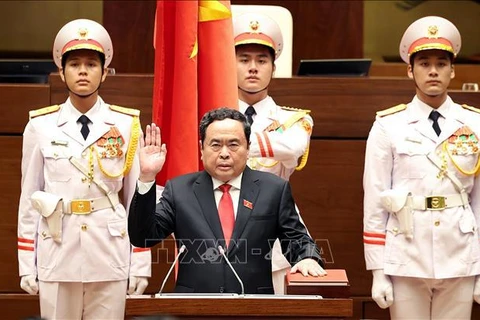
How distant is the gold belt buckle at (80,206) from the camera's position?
4609mm

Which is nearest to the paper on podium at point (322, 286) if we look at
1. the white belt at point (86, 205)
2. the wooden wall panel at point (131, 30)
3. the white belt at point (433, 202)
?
the white belt at point (433, 202)

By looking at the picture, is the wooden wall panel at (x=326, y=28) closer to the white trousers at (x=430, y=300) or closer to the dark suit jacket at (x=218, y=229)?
the white trousers at (x=430, y=300)

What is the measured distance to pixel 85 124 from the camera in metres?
4.70

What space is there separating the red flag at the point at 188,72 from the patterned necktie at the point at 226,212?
55 cm

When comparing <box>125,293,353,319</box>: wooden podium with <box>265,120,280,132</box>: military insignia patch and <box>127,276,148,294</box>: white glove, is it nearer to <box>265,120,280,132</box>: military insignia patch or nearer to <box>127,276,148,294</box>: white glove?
<box>127,276,148,294</box>: white glove

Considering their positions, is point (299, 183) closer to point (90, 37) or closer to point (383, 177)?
point (383, 177)

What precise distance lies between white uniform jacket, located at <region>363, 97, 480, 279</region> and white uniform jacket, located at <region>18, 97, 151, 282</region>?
0.98 m

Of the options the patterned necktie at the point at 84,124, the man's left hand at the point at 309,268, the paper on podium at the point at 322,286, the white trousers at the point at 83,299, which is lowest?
the white trousers at the point at 83,299

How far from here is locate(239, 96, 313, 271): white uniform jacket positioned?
481cm

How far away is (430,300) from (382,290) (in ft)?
0.74

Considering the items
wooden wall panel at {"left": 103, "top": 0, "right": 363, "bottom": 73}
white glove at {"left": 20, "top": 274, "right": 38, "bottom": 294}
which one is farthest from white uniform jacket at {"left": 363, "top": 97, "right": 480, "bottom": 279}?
wooden wall panel at {"left": 103, "top": 0, "right": 363, "bottom": 73}

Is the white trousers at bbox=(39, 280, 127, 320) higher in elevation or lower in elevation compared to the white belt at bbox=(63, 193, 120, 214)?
lower

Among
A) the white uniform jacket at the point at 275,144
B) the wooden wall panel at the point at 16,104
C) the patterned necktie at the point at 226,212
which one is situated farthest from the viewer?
the wooden wall panel at the point at 16,104

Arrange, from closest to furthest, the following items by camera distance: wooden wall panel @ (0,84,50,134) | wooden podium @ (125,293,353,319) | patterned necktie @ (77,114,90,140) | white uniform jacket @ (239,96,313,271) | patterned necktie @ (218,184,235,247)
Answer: wooden podium @ (125,293,353,319), patterned necktie @ (218,184,235,247), patterned necktie @ (77,114,90,140), white uniform jacket @ (239,96,313,271), wooden wall panel @ (0,84,50,134)
